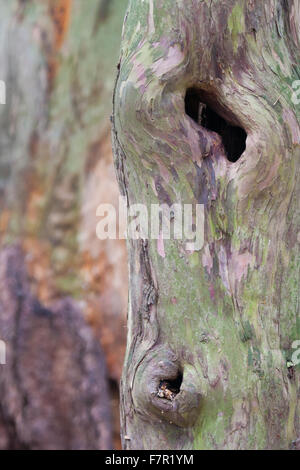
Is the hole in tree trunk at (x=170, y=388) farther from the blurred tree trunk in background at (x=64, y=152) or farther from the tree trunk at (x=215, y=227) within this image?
the blurred tree trunk in background at (x=64, y=152)

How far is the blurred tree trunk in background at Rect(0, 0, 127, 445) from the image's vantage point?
3.19m

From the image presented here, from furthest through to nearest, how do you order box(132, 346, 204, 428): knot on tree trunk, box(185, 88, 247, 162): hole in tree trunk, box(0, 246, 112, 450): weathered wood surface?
1. box(0, 246, 112, 450): weathered wood surface
2. box(185, 88, 247, 162): hole in tree trunk
3. box(132, 346, 204, 428): knot on tree trunk

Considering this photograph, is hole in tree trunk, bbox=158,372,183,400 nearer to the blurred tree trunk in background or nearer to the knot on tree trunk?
the knot on tree trunk

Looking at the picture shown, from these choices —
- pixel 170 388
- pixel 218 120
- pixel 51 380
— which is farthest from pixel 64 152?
pixel 170 388

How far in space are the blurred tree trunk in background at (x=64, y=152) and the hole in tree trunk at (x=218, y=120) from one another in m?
1.68

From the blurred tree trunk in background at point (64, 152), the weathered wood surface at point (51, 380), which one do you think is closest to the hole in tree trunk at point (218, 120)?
the blurred tree trunk in background at point (64, 152)

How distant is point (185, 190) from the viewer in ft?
4.63

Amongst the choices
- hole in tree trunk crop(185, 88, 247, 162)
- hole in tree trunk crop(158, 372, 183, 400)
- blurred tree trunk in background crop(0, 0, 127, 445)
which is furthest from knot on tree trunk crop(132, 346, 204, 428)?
blurred tree trunk in background crop(0, 0, 127, 445)

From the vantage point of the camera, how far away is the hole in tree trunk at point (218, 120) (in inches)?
57.1

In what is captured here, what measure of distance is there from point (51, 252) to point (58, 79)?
0.94 metres

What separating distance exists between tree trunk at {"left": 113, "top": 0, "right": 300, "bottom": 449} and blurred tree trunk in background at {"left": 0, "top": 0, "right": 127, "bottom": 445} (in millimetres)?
1712

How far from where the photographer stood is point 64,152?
3.30 metres

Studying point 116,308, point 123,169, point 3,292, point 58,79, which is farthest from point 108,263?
point 123,169
